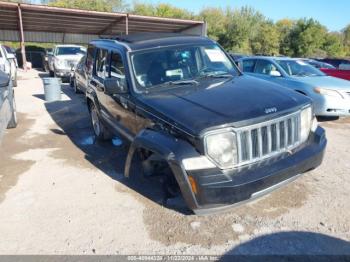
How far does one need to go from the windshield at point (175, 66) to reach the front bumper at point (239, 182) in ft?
5.14

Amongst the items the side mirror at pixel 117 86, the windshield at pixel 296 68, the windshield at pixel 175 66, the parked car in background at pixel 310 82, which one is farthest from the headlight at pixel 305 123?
the windshield at pixel 296 68

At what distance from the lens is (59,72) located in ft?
51.9

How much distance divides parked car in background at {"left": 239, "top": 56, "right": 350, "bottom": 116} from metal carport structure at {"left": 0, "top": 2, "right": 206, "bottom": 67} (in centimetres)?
1701

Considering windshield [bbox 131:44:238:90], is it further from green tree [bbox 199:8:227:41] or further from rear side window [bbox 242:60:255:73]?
green tree [bbox 199:8:227:41]

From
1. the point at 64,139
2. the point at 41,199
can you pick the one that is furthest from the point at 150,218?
the point at 64,139

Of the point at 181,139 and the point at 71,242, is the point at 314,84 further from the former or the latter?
the point at 71,242

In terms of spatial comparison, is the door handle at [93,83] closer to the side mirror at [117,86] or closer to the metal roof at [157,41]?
the metal roof at [157,41]

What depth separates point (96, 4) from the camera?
4953 centimetres

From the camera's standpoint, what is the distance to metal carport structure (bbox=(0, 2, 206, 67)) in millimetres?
22047

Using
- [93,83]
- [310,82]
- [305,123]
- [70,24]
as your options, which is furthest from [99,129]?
[70,24]

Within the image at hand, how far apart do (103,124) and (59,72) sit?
1109 centimetres

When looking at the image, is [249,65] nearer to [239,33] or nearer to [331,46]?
[239,33]

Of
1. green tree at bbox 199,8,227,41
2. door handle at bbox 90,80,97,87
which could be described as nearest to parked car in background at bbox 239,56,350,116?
door handle at bbox 90,80,97,87

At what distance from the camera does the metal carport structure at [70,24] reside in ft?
72.3
